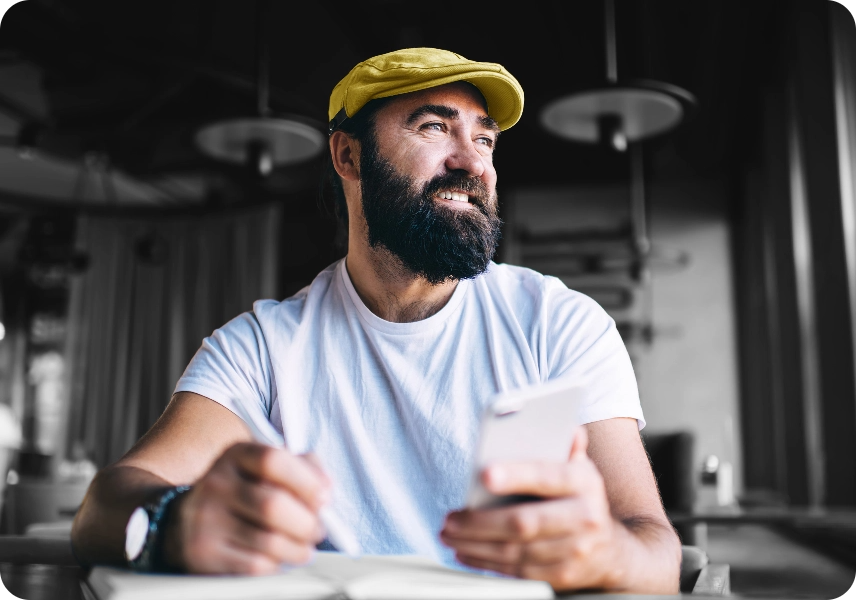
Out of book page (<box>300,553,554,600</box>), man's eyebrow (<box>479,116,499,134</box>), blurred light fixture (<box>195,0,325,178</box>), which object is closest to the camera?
book page (<box>300,553,554,600</box>)

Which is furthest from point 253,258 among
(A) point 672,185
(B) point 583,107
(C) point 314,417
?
(C) point 314,417

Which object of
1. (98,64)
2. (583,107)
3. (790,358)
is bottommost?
(790,358)

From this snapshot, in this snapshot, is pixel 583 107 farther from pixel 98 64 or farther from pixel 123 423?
pixel 123 423

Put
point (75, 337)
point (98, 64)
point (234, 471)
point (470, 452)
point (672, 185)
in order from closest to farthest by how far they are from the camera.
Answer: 1. point (234, 471)
2. point (470, 452)
3. point (98, 64)
4. point (75, 337)
5. point (672, 185)

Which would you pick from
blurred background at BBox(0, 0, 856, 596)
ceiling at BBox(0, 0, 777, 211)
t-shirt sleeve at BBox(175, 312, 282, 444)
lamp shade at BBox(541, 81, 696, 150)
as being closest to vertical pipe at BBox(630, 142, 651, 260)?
blurred background at BBox(0, 0, 856, 596)

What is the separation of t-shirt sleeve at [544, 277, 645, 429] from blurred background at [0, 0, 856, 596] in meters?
0.60

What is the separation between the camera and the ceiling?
495 centimetres

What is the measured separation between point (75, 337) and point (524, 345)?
329 inches

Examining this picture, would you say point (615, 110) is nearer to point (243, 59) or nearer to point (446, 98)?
point (446, 98)

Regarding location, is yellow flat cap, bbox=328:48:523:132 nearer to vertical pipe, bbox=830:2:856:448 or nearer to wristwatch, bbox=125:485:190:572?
wristwatch, bbox=125:485:190:572

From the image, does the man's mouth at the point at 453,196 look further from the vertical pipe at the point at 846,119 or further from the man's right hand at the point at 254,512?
the vertical pipe at the point at 846,119

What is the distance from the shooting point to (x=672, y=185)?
9320mm

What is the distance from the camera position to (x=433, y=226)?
1.49 m

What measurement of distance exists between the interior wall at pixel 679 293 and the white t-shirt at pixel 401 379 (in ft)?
23.3
